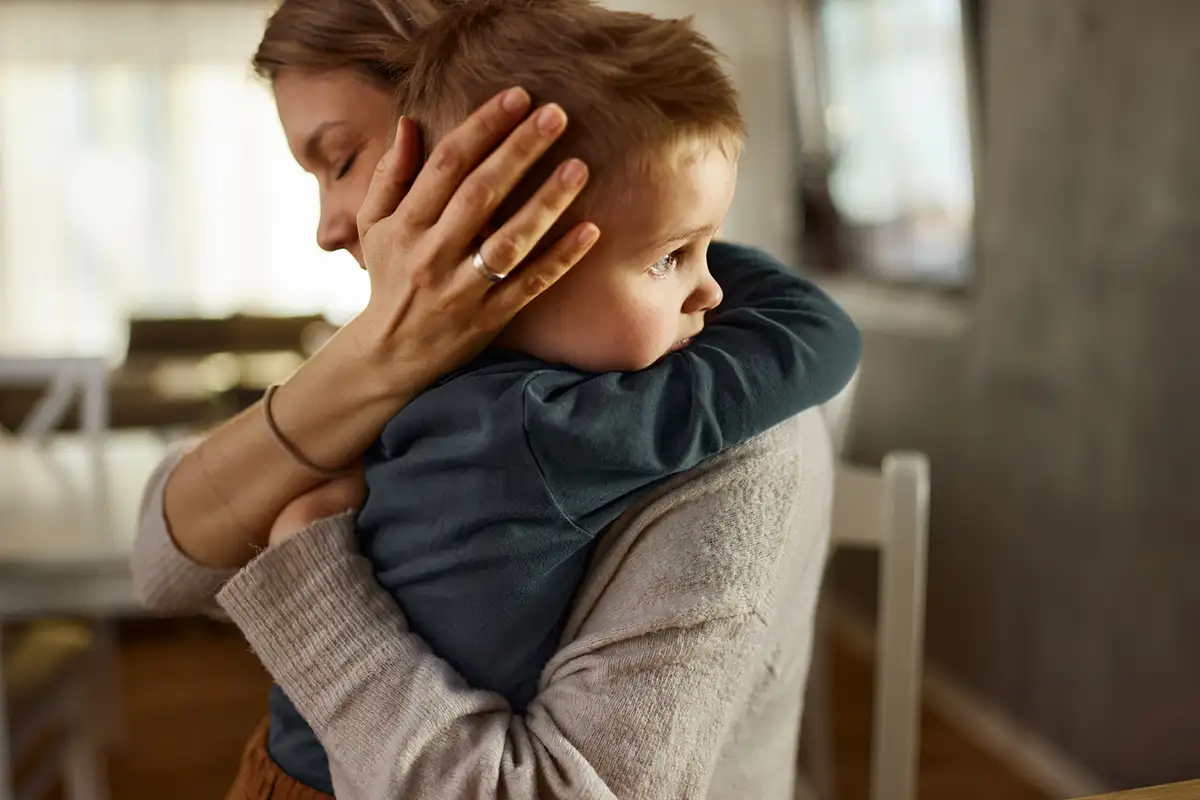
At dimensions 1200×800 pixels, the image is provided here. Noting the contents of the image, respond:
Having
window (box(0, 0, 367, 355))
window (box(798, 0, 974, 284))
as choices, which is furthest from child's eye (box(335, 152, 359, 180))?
window (box(0, 0, 367, 355))

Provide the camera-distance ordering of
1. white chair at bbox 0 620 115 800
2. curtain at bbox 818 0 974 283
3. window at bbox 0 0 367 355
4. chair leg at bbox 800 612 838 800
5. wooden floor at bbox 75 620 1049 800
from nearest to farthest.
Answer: white chair at bbox 0 620 115 800
chair leg at bbox 800 612 838 800
wooden floor at bbox 75 620 1049 800
curtain at bbox 818 0 974 283
window at bbox 0 0 367 355

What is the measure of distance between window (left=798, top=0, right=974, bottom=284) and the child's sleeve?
91.0 inches

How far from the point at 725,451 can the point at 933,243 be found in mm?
2696

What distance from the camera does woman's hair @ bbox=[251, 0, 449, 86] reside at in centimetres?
79

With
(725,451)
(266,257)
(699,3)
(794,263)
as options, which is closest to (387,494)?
(725,451)

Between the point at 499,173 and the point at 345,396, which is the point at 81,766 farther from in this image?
the point at 499,173

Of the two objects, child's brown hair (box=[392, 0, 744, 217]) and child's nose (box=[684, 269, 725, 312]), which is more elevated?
child's brown hair (box=[392, 0, 744, 217])

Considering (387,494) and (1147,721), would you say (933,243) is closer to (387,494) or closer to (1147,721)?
(1147,721)

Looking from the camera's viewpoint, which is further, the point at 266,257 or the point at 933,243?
the point at 266,257

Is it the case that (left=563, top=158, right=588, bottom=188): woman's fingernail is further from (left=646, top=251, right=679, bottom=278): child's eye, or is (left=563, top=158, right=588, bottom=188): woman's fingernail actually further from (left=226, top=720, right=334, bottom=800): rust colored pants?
(left=226, top=720, right=334, bottom=800): rust colored pants

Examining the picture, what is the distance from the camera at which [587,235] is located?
58 centimetres

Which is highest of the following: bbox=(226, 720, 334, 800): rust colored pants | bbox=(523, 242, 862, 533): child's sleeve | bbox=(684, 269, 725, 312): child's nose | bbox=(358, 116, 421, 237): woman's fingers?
bbox=(358, 116, 421, 237): woman's fingers

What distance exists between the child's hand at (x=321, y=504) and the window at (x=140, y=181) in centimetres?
656

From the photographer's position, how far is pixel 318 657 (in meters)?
0.65
